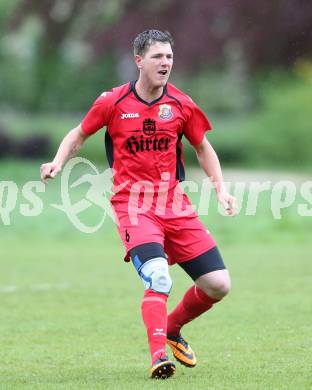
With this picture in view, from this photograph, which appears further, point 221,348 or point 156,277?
point 221,348

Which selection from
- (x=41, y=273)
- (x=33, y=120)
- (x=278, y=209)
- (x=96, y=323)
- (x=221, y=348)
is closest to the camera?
(x=221, y=348)

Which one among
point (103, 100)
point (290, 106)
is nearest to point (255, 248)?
point (103, 100)

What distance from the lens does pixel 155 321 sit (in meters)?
6.85

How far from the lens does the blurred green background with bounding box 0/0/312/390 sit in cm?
782

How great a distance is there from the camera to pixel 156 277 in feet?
22.6

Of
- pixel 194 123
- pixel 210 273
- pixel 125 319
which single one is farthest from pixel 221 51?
pixel 210 273

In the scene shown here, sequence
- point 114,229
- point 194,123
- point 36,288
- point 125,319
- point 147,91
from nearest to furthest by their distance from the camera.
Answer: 1. point 147,91
2. point 194,123
3. point 125,319
4. point 36,288
5. point 114,229

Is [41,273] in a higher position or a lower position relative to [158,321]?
lower

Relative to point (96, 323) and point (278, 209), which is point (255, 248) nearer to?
point (278, 209)

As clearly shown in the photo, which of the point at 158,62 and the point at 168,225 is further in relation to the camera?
the point at 168,225

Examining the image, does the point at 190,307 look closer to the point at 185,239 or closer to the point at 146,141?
the point at 185,239

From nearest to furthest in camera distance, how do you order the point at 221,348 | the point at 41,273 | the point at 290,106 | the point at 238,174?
the point at 221,348 < the point at 41,273 < the point at 238,174 < the point at 290,106

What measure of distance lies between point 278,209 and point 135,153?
14.0m

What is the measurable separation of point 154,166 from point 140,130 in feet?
0.85
